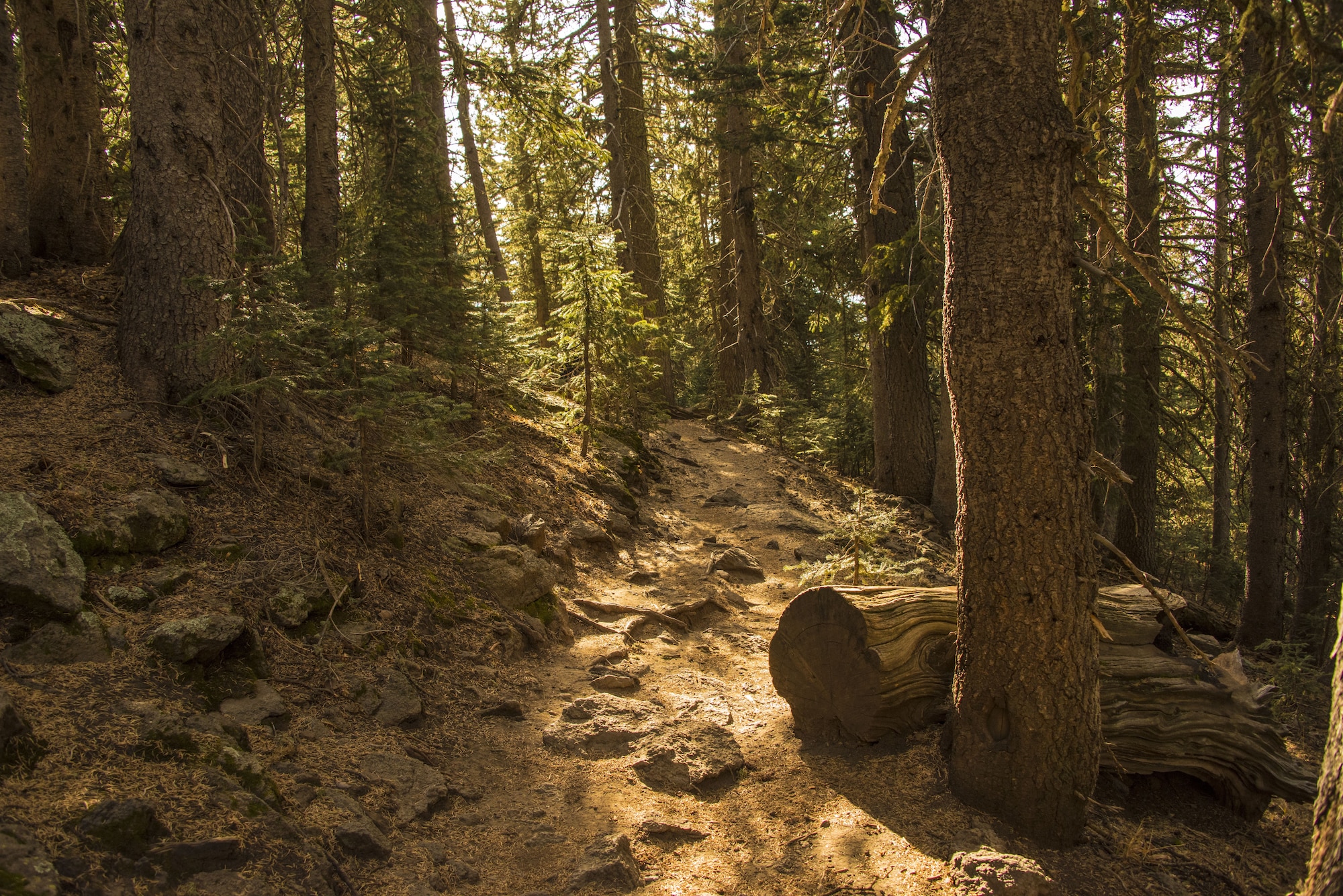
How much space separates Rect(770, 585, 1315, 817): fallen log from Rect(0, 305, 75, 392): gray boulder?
5.50 metres

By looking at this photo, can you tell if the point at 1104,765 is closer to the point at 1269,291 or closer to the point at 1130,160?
the point at 1269,291

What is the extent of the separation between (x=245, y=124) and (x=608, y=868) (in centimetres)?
707

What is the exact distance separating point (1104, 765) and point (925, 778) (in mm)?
1163

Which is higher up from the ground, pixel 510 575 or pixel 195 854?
pixel 510 575

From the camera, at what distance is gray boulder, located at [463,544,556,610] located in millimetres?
6413

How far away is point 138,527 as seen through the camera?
14.5ft

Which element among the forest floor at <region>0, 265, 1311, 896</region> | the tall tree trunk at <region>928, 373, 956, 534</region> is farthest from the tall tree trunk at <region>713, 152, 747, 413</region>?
the forest floor at <region>0, 265, 1311, 896</region>

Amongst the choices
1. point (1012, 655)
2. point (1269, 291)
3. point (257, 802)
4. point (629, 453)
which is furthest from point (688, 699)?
point (1269, 291)

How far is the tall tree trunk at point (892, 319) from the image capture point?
11.2m

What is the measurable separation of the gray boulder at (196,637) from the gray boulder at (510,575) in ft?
7.64

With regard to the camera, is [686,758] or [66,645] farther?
[686,758]

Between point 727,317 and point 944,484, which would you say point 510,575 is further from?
point 727,317

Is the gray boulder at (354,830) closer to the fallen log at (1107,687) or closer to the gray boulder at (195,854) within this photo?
the gray boulder at (195,854)

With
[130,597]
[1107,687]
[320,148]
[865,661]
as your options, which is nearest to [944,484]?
[1107,687]
